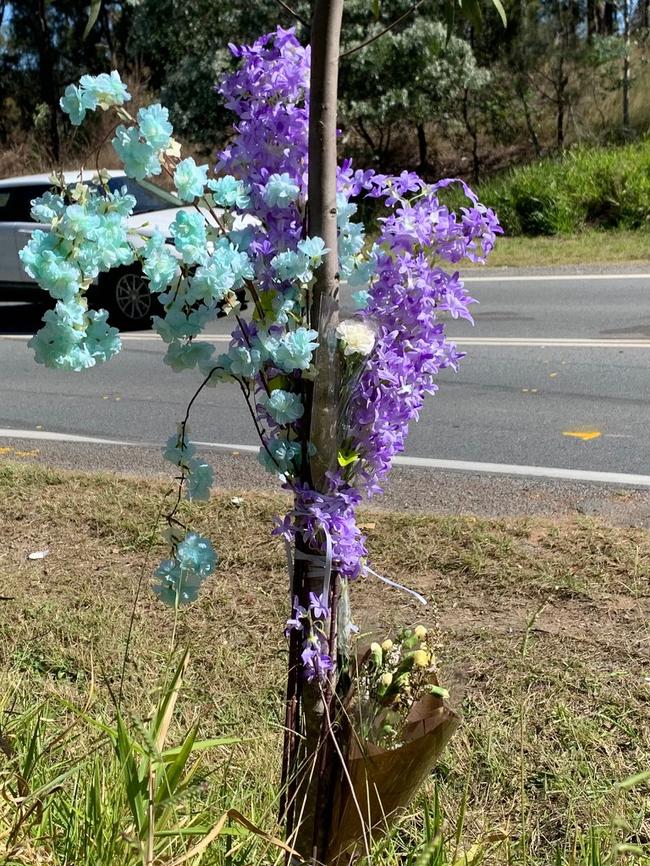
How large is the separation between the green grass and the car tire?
6211 millimetres

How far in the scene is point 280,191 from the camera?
6.21ft

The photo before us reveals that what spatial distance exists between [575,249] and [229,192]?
12416 mm

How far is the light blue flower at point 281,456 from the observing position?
2021 mm

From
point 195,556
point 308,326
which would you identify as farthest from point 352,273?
point 195,556

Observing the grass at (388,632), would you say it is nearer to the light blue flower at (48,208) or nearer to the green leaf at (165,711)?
the green leaf at (165,711)

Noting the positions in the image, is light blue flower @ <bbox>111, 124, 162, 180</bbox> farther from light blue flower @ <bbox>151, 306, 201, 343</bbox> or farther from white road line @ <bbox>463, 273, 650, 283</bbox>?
white road line @ <bbox>463, 273, 650, 283</bbox>

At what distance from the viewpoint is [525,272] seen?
12820 mm

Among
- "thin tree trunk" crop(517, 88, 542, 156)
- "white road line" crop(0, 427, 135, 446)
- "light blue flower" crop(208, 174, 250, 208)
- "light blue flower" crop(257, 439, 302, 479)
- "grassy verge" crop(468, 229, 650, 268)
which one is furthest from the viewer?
"thin tree trunk" crop(517, 88, 542, 156)

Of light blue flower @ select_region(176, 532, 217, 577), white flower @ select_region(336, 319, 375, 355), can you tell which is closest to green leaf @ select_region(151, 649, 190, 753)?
light blue flower @ select_region(176, 532, 217, 577)

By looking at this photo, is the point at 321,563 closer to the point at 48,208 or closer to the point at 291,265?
the point at 291,265

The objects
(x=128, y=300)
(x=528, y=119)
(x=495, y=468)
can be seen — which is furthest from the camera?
(x=528, y=119)

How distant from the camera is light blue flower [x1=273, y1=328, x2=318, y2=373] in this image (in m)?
1.85

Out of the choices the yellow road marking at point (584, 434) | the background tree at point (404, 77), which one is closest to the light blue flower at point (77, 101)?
the yellow road marking at point (584, 434)

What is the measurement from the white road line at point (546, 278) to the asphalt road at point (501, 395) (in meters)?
0.65
